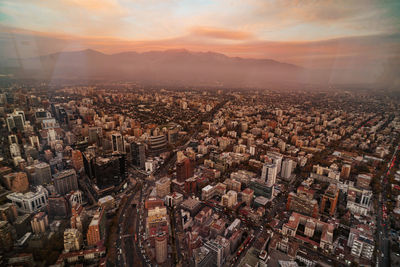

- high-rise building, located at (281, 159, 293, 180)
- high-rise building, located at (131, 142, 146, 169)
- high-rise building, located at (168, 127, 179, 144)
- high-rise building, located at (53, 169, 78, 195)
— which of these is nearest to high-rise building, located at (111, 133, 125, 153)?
high-rise building, located at (131, 142, 146, 169)

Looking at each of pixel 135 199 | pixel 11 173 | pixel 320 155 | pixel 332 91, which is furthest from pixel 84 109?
pixel 332 91

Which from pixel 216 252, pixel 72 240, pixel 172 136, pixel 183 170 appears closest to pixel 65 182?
pixel 72 240

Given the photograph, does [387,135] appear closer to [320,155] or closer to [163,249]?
[320,155]

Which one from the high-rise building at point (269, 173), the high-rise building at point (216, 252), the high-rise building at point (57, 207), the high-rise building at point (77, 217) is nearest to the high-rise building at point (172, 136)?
the high-rise building at point (269, 173)

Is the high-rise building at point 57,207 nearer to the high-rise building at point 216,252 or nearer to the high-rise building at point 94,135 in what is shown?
the high-rise building at point 216,252

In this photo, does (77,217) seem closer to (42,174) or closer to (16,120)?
(42,174)
